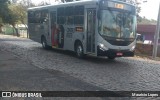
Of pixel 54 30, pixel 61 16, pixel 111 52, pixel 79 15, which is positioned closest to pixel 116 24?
pixel 111 52

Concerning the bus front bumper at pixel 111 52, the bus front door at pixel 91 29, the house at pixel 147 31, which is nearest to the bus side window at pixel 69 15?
the bus front door at pixel 91 29

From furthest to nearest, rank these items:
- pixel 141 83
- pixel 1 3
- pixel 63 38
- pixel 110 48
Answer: pixel 1 3
pixel 63 38
pixel 110 48
pixel 141 83

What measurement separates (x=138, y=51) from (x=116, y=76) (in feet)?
57.1

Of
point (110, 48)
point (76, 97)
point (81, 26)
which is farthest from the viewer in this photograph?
point (81, 26)

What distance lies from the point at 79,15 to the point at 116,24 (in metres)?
2.58

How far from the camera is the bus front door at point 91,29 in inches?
625

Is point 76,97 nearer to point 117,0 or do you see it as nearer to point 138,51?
point 117,0

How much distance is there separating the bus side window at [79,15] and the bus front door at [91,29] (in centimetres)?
67

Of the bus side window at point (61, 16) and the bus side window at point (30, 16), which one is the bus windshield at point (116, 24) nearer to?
the bus side window at point (61, 16)

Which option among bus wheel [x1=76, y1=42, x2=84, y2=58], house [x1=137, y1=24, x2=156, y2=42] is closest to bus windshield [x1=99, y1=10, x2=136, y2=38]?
bus wheel [x1=76, y1=42, x2=84, y2=58]

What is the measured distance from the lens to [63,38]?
1966 centimetres

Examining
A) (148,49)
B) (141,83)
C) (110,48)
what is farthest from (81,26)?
(148,49)

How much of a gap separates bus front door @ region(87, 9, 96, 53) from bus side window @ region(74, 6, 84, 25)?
0.67 meters

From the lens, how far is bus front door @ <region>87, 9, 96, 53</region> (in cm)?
1587
